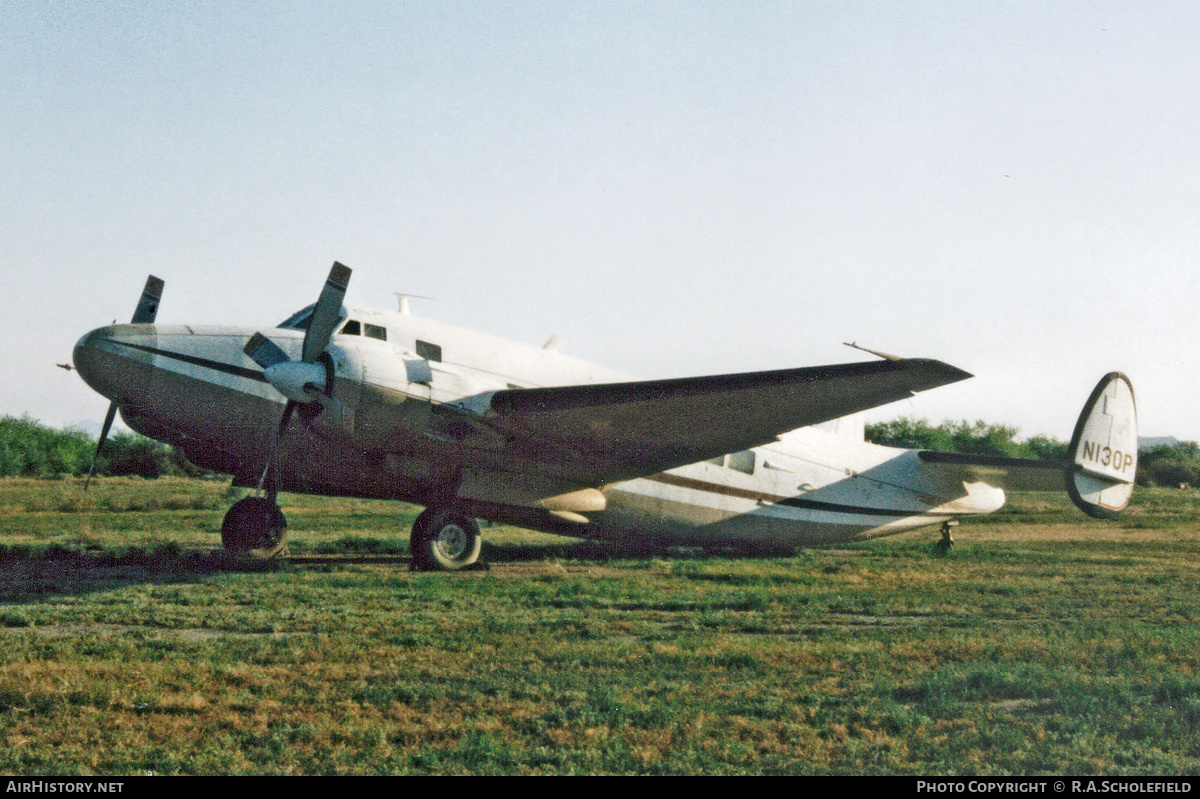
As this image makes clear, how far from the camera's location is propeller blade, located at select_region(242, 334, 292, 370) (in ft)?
38.7

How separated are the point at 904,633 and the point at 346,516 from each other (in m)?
22.1

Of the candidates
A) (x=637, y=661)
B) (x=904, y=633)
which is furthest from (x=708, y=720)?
(x=904, y=633)

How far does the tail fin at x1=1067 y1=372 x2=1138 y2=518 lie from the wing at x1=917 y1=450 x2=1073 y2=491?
1.03 feet

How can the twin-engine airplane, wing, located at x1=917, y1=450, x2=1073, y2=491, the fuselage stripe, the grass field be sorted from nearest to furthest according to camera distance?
the grass field, the twin-engine airplane, the fuselage stripe, wing, located at x1=917, y1=450, x2=1073, y2=491

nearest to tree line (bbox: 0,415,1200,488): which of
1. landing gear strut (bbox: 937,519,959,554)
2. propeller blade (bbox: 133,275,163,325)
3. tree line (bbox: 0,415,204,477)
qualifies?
tree line (bbox: 0,415,204,477)

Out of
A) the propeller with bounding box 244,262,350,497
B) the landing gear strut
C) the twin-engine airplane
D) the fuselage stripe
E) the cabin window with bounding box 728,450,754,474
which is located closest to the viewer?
the propeller with bounding box 244,262,350,497

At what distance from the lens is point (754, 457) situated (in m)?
14.8

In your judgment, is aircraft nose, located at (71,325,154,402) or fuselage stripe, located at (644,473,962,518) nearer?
aircraft nose, located at (71,325,154,402)

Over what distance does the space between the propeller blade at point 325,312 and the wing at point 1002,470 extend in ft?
34.4

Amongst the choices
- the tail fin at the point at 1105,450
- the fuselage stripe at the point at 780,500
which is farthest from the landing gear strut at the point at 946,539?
the tail fin at the point at 1105,450

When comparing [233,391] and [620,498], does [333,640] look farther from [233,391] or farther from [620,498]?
[620,498]

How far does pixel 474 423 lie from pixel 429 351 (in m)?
1.27

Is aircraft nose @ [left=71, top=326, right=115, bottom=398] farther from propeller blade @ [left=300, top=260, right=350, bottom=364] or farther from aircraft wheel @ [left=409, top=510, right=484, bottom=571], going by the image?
aircraft wheel @ [left=409, top=510, right=484, bottom=571]

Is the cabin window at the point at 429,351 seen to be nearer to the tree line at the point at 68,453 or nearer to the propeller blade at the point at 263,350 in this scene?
the propeller blade at the point at 263,350
